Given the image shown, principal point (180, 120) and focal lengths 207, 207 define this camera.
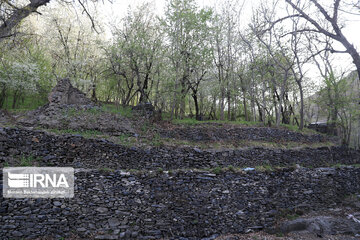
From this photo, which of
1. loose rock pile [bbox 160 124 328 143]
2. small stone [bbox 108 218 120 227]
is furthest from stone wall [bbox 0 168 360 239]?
loose rock pile [bbox 160 124 328 143]

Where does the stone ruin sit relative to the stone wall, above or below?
above

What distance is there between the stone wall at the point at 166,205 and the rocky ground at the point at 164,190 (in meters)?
0.03

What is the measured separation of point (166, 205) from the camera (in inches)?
248

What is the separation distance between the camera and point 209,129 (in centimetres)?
1401

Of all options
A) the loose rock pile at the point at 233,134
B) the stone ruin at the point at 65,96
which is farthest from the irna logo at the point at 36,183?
the stone ruin at the point at 65,96

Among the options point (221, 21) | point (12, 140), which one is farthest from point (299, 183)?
point (221, 21)

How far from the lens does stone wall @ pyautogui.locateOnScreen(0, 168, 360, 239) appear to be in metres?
5.44

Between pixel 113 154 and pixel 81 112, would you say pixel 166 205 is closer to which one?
pixel 113 154

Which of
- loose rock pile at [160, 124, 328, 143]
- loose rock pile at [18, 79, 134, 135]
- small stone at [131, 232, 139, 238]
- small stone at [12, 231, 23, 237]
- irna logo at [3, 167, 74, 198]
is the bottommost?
small stone at [131, 232, 139, 238]

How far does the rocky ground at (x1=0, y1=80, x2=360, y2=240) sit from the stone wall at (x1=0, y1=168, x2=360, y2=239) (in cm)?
3

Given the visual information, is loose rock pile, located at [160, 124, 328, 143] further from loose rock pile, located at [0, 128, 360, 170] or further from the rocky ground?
loose rock pile, located at [0, 128, 360, 170]

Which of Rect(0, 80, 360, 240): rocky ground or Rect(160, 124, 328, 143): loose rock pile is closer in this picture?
Rect(0, 80, 360, 240): rocky ground

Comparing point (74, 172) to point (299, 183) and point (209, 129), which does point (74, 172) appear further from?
point (209, 129)

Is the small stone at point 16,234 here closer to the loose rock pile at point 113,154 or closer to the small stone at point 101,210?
the small stone at point 101,210
